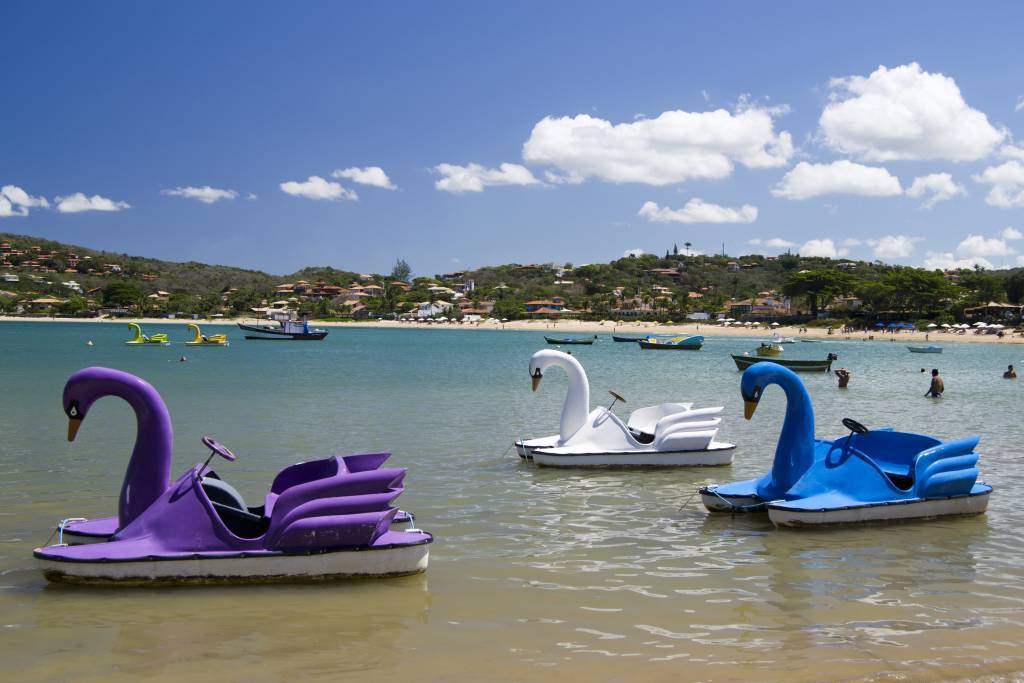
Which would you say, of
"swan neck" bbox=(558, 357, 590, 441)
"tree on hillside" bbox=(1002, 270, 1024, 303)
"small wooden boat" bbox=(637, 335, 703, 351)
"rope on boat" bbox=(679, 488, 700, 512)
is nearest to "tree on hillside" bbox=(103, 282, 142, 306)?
"small wooden boat" bbox=(637, 335, 703, 351)

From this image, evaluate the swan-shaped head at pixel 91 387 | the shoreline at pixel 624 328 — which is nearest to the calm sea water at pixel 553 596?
the swan-shaped head at pixel 91 387

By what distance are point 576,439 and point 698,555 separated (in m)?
5.33

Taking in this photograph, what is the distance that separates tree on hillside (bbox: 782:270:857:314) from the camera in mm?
125500

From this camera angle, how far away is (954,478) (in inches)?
408

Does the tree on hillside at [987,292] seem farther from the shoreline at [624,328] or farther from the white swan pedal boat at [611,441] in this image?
the white swan pedal boat at [611,441]

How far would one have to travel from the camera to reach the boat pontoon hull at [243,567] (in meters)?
7.50

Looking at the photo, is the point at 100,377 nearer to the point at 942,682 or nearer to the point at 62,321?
the point at 942,682

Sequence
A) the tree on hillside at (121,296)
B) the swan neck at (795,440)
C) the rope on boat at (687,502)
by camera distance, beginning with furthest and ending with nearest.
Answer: the tree on hillside at (121,296), the rope on boat at (687,502), the swan neck at (795,440)

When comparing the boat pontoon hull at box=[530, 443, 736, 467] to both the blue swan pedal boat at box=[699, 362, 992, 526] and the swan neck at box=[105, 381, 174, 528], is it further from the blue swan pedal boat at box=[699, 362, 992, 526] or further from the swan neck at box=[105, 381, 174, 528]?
the swan neck at box=[105, 381, 174, 528]

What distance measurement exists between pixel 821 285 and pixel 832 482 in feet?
407

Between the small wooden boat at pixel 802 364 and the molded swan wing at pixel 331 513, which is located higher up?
the molded swan wing at pixel 331 513

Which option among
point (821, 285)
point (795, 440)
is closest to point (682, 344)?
point (821, 285)

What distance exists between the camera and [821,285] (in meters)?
126

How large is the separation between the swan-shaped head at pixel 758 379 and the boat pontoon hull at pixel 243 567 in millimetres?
4363
